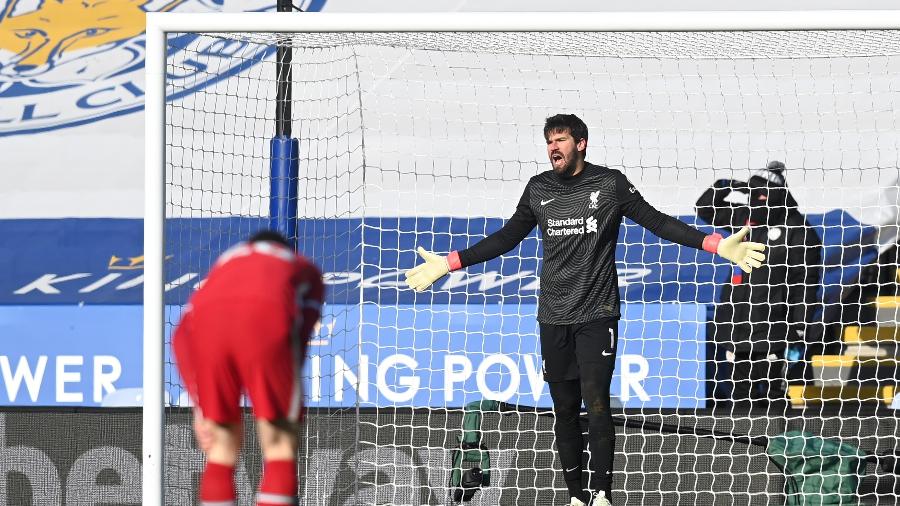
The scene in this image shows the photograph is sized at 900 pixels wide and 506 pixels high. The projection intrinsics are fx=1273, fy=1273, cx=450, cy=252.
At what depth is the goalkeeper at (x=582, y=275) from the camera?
5.25 meters

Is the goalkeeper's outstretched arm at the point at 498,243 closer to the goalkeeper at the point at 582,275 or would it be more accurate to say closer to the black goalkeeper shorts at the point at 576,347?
the goalkeeper at the point at 582,275

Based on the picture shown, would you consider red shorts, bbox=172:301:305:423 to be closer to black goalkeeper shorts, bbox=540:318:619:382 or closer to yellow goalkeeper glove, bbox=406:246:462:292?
black goalkeeper shorts, bbox=540:318:619:382

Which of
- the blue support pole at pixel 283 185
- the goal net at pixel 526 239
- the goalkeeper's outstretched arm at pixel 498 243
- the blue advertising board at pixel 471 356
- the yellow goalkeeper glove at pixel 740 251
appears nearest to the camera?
the yellow goalkeeper glove at pixel 740 251

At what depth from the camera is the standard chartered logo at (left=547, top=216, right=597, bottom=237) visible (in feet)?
17.7

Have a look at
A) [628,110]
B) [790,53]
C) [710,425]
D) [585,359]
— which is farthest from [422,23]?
[628,110]

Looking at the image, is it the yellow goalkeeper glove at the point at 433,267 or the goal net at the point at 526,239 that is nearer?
the yellow goalkeeper glove at the point at 433,267

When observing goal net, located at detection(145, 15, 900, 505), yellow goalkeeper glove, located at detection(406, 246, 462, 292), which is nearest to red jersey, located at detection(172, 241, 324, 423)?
yellow goalkeeper glove, located at detection(406, 246, 462, 292)

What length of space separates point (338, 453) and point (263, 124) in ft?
8.31

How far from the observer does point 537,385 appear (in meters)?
7.20

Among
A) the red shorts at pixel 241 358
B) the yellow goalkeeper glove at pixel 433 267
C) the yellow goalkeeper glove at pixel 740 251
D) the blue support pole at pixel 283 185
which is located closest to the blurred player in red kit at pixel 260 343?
the red shorts at pixel 241 358

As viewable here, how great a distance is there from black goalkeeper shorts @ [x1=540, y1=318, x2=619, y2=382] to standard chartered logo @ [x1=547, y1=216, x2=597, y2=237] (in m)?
0.39

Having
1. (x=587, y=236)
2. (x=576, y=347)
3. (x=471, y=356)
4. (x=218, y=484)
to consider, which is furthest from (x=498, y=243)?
(x=218, y=484)

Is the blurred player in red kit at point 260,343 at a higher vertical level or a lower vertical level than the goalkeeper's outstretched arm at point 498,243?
lower

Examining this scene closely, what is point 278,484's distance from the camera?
3.48 m
